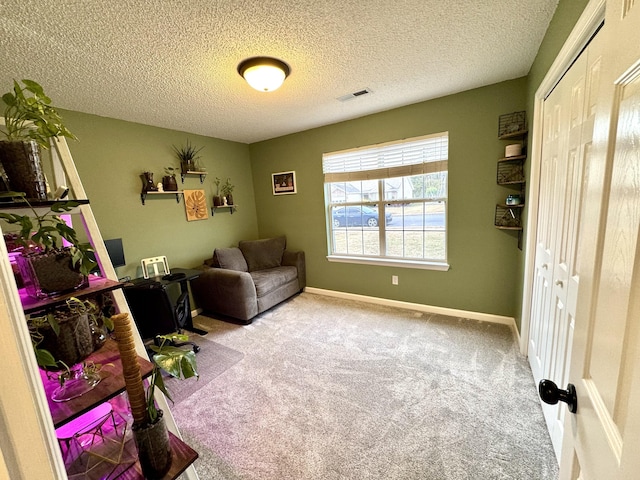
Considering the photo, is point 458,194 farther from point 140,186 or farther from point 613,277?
point 140,186

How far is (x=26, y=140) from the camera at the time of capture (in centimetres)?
79

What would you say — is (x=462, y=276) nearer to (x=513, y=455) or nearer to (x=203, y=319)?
(x=513, y=455)

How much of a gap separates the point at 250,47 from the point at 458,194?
7.87ft

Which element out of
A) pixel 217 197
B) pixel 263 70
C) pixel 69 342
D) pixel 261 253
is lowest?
pixel 261 253

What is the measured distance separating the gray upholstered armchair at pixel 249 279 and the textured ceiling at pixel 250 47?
6.11 ft

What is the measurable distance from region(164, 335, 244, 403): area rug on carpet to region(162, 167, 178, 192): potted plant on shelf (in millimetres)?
1791

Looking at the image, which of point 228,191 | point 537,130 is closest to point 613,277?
point 537,130

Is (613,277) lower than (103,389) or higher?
higher

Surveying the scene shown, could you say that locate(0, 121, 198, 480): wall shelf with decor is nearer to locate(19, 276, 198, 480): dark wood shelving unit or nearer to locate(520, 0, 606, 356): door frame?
locate(19, 276, 198, 480): dark wood shelving unit

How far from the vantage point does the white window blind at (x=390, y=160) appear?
292cm

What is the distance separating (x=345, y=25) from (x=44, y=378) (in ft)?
7.00

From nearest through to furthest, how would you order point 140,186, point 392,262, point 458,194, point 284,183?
point 458,194
point 140,186
point 392,262
point 284,183

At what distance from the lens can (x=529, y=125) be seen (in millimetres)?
2195

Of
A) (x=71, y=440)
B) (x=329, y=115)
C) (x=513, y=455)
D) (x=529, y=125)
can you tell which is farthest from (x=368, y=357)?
(x=329, y=115)
